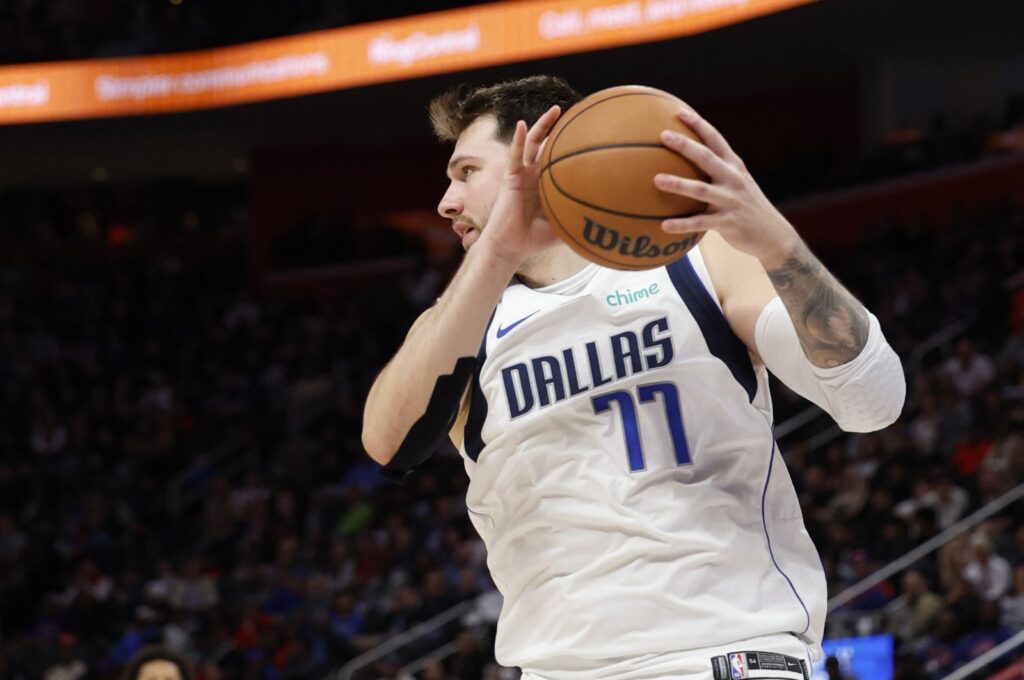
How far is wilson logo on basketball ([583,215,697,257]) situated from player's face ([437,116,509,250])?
44 centimetres

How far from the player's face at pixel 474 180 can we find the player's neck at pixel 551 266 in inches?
5.9

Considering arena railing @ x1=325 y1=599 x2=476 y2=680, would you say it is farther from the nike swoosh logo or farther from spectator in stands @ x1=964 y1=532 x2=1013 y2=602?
the nike swoosh logo

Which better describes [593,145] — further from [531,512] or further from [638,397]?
[531,512]

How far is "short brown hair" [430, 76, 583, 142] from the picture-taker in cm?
291

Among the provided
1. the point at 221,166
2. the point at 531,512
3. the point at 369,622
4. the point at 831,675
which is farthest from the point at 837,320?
the point at 221,166

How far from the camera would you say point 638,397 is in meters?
2.66

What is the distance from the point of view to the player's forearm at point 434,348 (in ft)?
8.39

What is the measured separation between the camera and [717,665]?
8.18 feet

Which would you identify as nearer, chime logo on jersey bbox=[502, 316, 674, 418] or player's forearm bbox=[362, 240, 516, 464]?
player's forearm bbox=[362, 240, 516, 464]

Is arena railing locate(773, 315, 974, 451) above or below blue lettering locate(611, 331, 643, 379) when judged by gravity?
below

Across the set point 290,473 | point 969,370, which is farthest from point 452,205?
point 290,473

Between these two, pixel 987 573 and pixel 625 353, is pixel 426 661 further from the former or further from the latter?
pixel 625 353

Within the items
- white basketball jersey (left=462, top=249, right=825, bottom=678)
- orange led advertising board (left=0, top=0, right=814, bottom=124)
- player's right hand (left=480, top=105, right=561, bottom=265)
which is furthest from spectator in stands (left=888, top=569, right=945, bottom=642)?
player's right hand (left=480, top=105, right=561, bottom=265)

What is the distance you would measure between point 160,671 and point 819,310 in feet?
10.1
